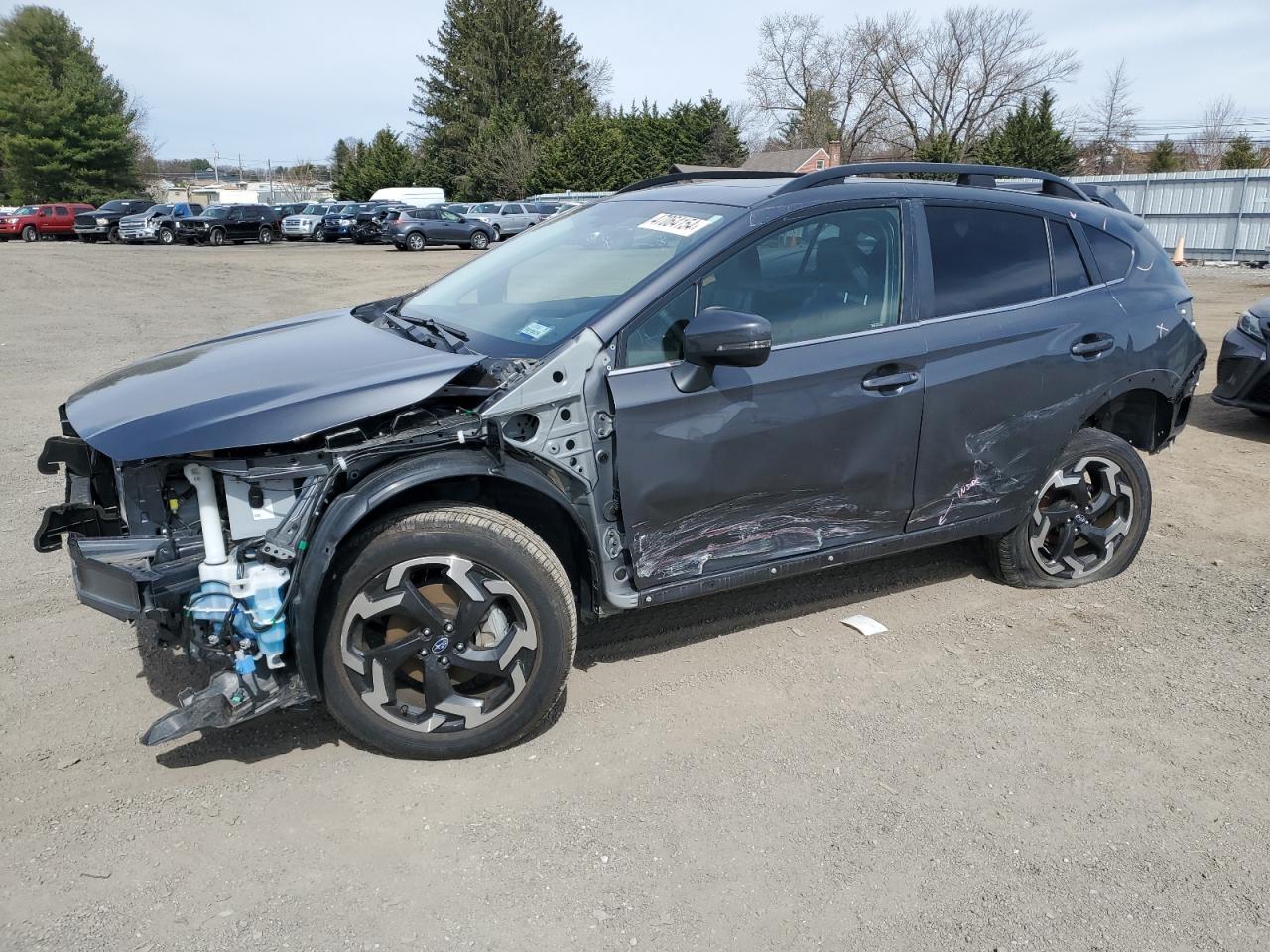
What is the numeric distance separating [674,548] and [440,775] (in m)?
1.11

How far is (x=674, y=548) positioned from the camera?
3518 millimetres

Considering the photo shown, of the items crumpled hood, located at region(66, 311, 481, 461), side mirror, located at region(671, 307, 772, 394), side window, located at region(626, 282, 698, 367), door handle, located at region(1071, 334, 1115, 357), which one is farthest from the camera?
door handle, located at region(1071, 334, 1115, 357)

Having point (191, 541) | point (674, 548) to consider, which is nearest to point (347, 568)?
point (191, 541)

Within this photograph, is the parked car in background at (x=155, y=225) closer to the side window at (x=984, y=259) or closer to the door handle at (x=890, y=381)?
the side window at (x=984, y=259)

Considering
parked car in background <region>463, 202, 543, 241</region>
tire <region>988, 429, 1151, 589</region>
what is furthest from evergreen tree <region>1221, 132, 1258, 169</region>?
tire <region>988, 429, 1151, 589</region>

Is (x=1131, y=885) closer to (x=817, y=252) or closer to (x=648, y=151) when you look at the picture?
(x=817, y=252)

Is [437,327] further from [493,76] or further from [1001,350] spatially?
[493,76]

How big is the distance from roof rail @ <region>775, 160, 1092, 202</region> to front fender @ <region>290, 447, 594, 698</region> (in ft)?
5.22

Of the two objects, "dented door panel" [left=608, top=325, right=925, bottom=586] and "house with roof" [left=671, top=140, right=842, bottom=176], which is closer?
"dented door panel" [left=608, top=325, right=925, bottom=586]

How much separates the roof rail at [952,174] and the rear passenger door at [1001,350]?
24 cm

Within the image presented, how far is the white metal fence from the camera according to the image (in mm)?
23109

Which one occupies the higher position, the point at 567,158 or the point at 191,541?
the point at 567,158

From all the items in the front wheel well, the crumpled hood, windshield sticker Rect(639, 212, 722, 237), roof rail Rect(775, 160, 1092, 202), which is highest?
roof rail Rect(775, 160, 1092, 202)

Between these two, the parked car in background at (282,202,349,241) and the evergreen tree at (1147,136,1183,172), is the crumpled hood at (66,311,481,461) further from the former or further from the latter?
the evergreen tree at (1147,136,1183,172)
